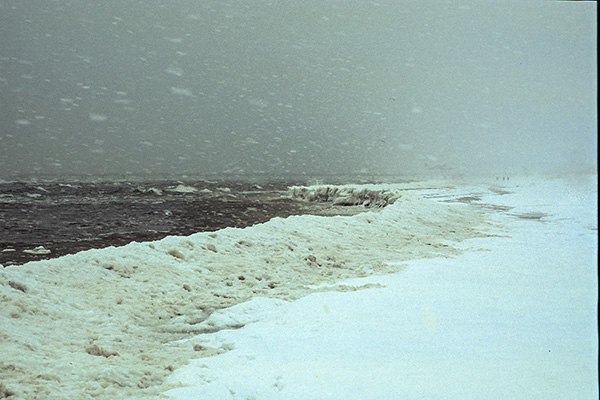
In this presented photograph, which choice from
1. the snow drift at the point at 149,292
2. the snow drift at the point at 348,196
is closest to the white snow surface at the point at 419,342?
the snow drift at the point at 149,292

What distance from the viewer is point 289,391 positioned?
5.21 ft

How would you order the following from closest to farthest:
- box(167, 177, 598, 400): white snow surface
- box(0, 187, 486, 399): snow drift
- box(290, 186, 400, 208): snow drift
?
box(167, 177, 598, 400): white snow surface
box(0, 187, 486, 399): snow drift
box(290, 186, 400, 208): snow drift

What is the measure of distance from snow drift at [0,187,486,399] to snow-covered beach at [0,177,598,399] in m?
0.01

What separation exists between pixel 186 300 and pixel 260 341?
934 millimetres

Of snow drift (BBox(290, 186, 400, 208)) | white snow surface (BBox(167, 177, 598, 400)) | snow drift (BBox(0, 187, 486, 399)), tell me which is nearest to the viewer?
white snow surface (BBox(167, 177, 598, 400))

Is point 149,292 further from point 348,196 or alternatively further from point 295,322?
point 348,196

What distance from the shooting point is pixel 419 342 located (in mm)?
2020

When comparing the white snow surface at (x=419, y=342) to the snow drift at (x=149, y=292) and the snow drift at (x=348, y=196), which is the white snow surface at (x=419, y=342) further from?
the snow drift at (x=348, y=196)

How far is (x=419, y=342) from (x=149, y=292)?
68.7 inches

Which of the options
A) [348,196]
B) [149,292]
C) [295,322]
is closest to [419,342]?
[295,322]

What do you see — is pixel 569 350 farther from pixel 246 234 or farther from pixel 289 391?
pixel 246 234

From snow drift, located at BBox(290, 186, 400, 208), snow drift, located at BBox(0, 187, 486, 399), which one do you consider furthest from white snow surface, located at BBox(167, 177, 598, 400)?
snow drift, located at BBox(290, 186, 400, 208)

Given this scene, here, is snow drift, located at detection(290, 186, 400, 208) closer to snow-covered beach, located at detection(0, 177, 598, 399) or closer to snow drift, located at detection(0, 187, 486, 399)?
snow drift, located at detection(0, 187, 486, 399)

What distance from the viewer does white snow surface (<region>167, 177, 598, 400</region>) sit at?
60.6 inches
